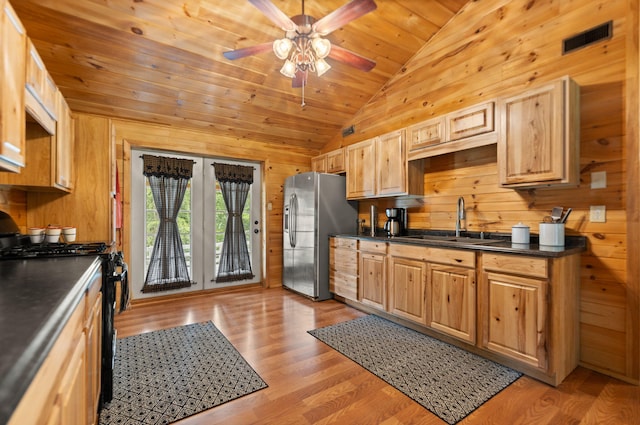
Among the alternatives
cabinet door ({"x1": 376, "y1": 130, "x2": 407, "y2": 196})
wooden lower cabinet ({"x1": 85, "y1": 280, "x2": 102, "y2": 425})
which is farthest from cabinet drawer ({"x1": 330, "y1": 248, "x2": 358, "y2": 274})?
wooden lower cabinet ({"x1": 85, "y1": 280, "x2": 102, "y2": 425})

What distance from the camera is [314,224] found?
4.18 m

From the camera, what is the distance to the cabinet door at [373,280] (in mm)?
3375

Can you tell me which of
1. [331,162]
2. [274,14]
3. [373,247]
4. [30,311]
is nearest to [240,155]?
[331,162]

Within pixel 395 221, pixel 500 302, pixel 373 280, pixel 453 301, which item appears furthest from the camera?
pixel 395 221

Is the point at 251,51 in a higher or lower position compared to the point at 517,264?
higher

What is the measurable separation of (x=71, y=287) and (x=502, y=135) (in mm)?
2973

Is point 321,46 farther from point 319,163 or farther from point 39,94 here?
point 319,163

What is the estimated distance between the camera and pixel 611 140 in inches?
91.4

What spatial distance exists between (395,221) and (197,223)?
268 cm

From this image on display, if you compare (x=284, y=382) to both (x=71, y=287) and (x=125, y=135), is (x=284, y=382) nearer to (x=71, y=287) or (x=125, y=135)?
(x=71, y=287)

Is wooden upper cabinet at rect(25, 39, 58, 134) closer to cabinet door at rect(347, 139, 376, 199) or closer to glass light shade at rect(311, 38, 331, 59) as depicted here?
glass light shade at rect(311, 38, 331, 59)

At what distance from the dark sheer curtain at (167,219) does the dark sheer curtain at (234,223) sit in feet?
1.64

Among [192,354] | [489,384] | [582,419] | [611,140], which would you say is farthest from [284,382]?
[611,140]

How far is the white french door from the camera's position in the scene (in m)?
4.02
